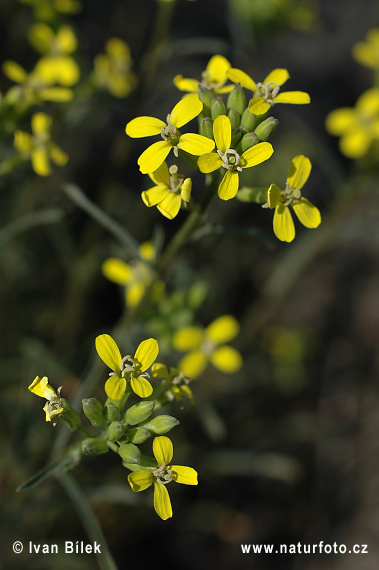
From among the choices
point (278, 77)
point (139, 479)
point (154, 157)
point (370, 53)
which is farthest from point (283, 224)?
point (370, 53)

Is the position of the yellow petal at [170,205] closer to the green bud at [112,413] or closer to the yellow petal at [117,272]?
the green bud at [112,413]

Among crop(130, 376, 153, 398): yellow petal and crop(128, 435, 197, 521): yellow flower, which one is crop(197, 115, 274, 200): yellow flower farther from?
crop(128, 435, 197, 521): yellow flower

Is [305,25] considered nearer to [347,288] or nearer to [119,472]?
[347,288]

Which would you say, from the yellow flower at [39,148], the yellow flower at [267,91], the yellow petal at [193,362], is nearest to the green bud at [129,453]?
the yellow flower at [267,91]

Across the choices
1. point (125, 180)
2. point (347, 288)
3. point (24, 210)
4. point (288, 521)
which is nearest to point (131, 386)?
point (24, 210)

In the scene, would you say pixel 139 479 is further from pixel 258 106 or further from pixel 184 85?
pixel 184 85

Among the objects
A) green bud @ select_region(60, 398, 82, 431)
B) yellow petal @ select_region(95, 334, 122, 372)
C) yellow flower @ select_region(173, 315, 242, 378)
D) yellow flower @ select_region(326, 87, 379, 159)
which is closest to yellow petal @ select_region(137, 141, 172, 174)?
yellow petal @ select_region(95, 334, 122, 372)

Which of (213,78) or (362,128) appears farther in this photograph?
(362,128)
